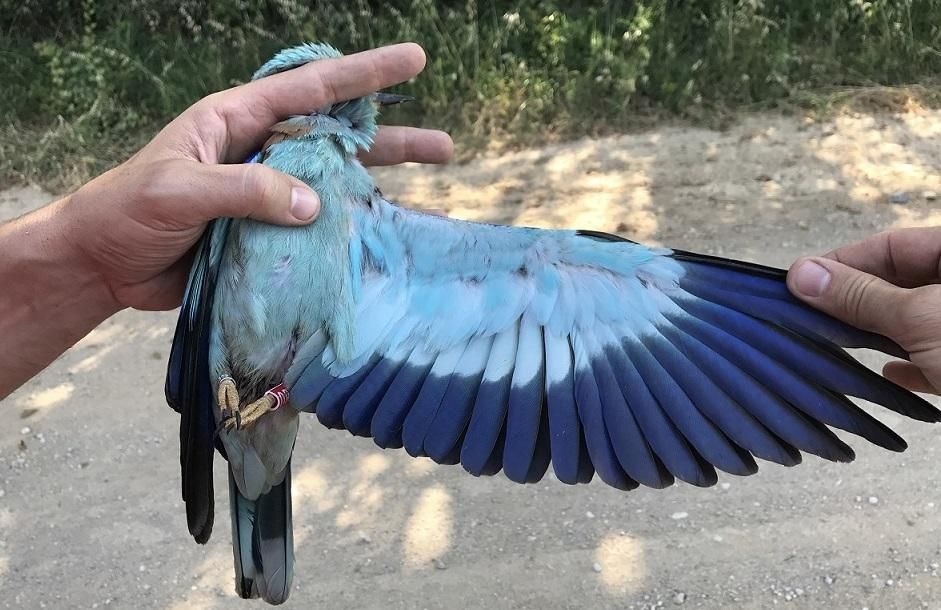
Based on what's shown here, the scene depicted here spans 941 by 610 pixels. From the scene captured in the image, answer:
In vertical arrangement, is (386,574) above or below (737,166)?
below

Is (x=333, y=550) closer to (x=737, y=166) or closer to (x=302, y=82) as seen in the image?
(x=302, y=82)

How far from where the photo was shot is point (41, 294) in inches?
127

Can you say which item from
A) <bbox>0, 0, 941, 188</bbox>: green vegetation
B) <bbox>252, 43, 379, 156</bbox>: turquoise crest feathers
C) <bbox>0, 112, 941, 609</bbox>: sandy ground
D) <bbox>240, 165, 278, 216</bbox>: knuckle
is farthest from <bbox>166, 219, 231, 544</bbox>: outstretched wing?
<bbox>0, 0, 941, 188</bbox>: green vegetation

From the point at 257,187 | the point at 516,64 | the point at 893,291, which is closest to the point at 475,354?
the point at 257,187

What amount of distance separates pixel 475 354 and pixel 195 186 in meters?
1.05

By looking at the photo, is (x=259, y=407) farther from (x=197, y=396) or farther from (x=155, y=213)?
(x=155, y=213)

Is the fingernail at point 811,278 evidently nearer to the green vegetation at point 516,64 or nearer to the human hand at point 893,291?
the human hand at point 893,291

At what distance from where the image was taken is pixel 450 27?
707 cm

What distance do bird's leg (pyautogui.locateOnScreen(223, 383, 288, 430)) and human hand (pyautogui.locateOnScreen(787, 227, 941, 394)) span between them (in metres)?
1.61

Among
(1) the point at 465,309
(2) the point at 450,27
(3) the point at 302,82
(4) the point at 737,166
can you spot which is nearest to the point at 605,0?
(2) the point at 450,27

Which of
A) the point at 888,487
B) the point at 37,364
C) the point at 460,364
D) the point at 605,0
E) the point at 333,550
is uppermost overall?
the point at 605,0

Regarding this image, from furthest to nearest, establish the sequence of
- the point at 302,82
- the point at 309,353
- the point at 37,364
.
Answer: the point at 37,364
the point at 302,82
the point at 309,353

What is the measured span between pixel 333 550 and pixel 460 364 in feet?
4.64

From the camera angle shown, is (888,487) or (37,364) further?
(888,487)
